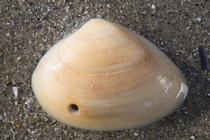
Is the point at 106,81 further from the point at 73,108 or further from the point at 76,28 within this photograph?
the point at 76,28

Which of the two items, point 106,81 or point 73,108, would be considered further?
point 73,108

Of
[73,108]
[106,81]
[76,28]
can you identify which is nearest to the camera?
[106,81]

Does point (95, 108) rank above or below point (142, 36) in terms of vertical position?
below

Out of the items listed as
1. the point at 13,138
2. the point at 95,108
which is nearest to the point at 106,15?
the point at 95,108

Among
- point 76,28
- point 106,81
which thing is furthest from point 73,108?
point 76,28

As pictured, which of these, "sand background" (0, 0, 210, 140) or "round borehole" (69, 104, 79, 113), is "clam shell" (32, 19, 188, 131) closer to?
"round borehole" (69, 104, 79, 113)

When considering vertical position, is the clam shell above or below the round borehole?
above

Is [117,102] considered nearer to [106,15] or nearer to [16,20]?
[106,15]

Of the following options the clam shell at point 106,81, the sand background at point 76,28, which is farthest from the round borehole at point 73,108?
the sand background at point 76,28

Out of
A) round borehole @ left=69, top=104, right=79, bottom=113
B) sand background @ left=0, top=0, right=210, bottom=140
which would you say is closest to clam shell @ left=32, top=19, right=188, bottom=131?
round borehole @ left=69, top=104, right=79, bottom=113
